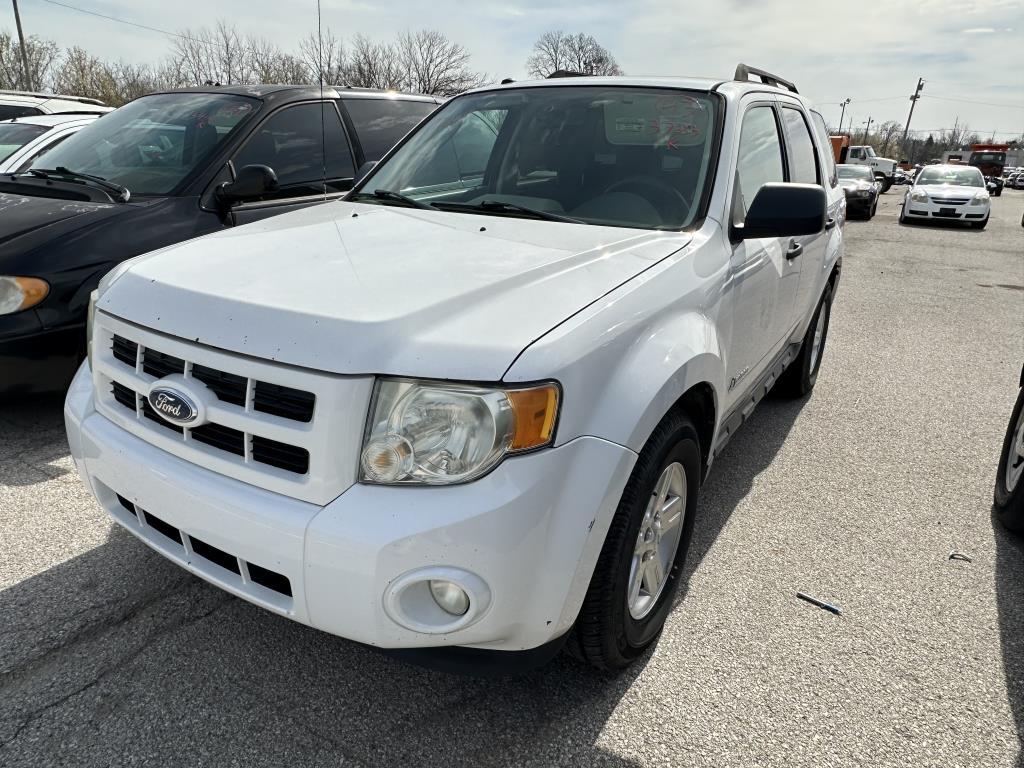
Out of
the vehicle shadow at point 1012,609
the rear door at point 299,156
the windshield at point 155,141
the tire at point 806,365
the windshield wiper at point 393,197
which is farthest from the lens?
the tire at point 806,365

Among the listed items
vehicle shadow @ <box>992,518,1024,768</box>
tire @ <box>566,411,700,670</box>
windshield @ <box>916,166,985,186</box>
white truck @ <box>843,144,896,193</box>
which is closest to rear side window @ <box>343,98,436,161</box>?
tire @ <box>566,411,700,670</box>

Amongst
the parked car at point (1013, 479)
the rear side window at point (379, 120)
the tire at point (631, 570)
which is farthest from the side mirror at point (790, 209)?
the rear side window at point (379, 120)

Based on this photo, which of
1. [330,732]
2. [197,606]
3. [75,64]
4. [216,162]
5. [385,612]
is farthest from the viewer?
[75,64]

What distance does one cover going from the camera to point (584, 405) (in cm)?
172

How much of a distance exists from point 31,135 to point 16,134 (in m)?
0.16

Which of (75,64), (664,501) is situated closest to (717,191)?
(664,501)

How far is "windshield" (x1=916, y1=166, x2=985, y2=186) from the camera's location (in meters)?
18.2

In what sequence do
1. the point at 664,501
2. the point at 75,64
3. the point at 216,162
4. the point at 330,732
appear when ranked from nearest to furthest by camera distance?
the point at 330,732 < the point at 664,501 < the point at 216,162 < the point at 75,64

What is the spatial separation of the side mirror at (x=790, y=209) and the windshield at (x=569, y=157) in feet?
0.76

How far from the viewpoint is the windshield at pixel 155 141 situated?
4.21m

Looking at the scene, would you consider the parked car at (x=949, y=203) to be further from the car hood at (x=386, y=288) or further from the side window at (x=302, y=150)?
the car hood at (x=386, y=288)

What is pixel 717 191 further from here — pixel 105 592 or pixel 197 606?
pixel 105 592

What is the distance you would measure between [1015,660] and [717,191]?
1.86 meters

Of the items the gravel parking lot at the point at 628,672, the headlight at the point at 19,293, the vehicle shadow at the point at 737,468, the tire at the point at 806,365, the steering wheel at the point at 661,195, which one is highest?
the steering wheel at the point at 661,195
